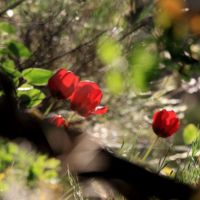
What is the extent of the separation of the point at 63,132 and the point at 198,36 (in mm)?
1027

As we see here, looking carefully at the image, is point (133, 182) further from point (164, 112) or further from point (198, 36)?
point (198, 36)

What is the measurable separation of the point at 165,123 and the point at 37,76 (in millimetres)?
259

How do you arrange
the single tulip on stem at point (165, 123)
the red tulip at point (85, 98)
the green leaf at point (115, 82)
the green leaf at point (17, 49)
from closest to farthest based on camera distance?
the red tulip at point (85, 98) < the single tulip on stem at point (165, 123) < the green leaf at point (17, 49) < the green leaf at point (115, 82)

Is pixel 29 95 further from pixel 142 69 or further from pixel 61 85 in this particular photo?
pixel 142 69

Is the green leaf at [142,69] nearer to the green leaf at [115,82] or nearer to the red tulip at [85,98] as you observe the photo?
the green leaf at [115,82]

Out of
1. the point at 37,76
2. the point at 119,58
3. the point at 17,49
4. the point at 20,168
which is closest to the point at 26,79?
the point at 37,76

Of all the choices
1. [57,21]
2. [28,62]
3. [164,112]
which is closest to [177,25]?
[164,112]

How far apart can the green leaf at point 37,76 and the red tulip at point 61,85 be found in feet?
0.37

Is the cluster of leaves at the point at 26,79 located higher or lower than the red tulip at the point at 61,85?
lower

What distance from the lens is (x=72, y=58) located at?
2.37 meters

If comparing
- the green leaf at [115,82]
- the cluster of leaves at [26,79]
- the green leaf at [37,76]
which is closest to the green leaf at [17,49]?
the cluster of leaves at [26,79]

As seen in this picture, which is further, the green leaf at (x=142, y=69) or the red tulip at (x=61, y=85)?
the green leaf at (x=142, y=69)

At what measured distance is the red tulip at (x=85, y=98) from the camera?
84 cm

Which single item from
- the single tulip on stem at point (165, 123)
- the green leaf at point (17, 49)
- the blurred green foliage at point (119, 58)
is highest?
the green leaf at point (17, 49)
